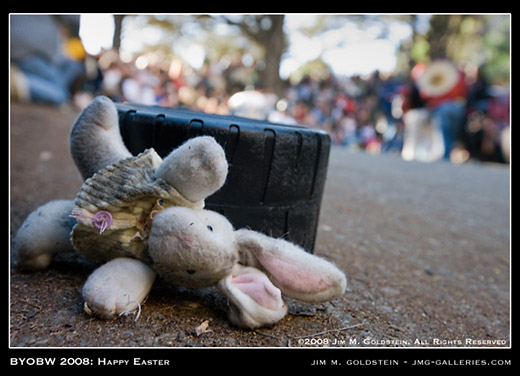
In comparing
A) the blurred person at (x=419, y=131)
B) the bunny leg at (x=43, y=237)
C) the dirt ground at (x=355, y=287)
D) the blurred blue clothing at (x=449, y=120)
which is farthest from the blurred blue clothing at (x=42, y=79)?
the blurred blue clothing at (x=449, y=120)

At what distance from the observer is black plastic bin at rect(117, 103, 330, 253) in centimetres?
136

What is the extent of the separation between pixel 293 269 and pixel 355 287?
60 cm

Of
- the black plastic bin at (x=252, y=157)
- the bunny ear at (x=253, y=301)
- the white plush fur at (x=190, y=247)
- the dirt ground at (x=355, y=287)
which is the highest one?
the black plastic bin at (x=252, y=157)

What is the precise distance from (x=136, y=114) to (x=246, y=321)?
2.46ft

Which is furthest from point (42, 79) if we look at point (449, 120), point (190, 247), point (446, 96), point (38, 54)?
point (446, 96)

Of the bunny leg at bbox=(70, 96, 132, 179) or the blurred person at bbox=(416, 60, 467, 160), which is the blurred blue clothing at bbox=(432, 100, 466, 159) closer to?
the blurred person at bbox=(416, 60, 467, 160)

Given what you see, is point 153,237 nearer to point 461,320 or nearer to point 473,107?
point 461,320

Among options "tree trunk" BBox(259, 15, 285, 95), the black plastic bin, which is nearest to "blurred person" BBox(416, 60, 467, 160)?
"tree trunk" BBox(259, 15, 285, 95)

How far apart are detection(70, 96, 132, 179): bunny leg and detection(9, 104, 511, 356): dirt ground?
0.39m

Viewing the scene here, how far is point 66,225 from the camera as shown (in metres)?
1.38

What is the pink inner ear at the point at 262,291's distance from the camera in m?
1.17

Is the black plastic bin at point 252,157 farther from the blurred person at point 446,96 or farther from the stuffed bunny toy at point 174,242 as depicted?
the blurred person at point 446,96

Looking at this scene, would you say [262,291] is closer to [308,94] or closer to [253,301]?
[253,301]

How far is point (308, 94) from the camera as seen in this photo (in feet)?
45.5
